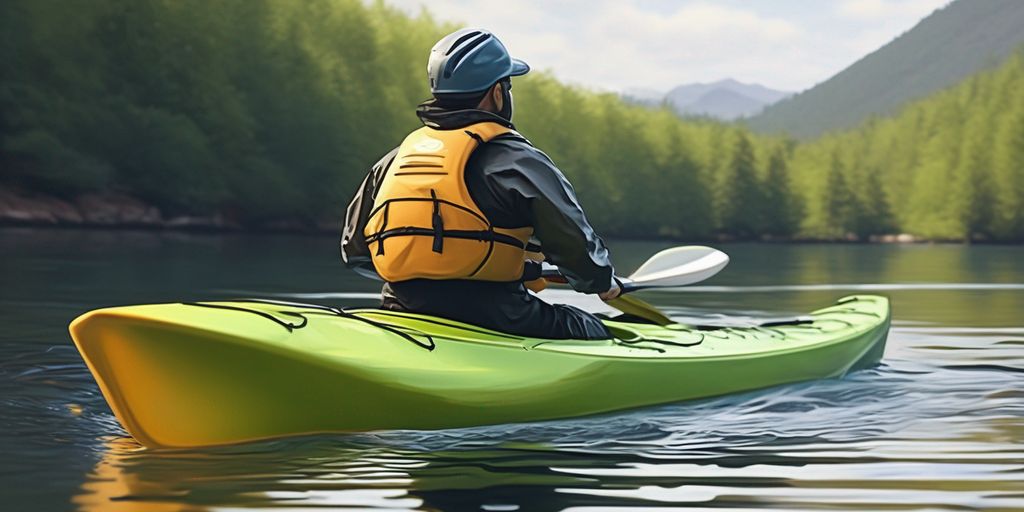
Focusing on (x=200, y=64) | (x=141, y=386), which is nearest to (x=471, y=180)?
(x=141, y=386)

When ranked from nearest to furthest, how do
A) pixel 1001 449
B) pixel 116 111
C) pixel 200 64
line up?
pixel 1001 449, pixel 116 111, pixel 200 64

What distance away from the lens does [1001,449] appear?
5.30 meters

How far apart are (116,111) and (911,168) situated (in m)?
83.1

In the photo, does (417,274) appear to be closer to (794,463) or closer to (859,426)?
(794,463)

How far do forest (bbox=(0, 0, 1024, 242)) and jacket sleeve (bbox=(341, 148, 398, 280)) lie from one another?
121 feet

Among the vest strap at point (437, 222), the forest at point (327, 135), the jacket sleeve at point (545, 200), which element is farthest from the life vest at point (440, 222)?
the forest at point (327, 135)

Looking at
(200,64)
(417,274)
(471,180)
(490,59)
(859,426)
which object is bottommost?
(859,426)

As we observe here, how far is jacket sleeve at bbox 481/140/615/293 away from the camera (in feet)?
17.8

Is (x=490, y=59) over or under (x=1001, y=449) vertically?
over

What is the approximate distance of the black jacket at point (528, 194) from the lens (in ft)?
17.8

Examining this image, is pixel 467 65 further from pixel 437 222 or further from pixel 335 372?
pixel 335 372

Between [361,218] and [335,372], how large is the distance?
47.2 inches

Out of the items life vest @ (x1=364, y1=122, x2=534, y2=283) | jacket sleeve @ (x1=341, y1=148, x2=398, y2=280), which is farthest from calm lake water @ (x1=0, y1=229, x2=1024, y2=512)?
jacket sleeve @ (x1=341, y1=148, x2=398, y2=280)

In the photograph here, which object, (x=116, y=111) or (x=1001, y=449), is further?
(x=116, y=111)
